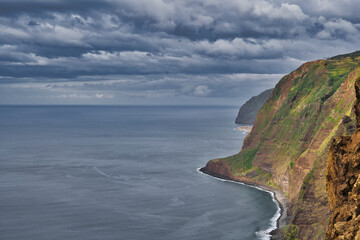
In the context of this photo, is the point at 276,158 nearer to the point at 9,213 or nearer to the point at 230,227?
→ the point at 230,227

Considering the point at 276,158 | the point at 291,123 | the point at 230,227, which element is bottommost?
the point at 230,227

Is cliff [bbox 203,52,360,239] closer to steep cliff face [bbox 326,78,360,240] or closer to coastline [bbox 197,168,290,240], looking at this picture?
coastline [bbox 197,168,290,240]

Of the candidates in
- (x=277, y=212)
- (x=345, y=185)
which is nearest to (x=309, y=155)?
(x=277, y=212)

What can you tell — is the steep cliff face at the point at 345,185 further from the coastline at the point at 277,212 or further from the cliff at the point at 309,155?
the coastline at the point at 277,212

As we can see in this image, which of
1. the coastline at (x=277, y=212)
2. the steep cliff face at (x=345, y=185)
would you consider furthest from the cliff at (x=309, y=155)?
the steep cliff face at (x=345, y=185)

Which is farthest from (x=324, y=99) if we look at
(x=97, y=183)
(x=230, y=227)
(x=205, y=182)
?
(x=97, y=183)

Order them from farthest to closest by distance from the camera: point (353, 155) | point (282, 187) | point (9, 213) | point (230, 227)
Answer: point (282, 187) → point (9, 213) → point (230, 227) → point (353, 155)

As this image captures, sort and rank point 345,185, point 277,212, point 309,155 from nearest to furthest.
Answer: point 345,185
point 309,155
point 277,212

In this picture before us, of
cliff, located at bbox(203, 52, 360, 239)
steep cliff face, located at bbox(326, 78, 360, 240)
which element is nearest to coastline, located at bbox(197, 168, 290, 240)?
cliff, located at bbox(203, 52, 360, 239)

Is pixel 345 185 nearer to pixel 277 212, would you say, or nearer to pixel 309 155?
pixel 309 155
